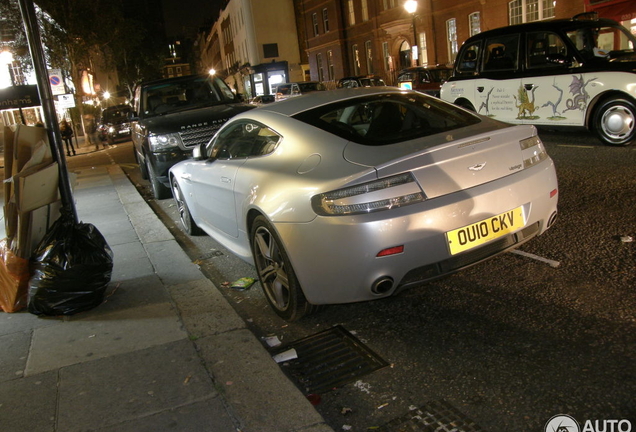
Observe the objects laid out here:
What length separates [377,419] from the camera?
279 cm

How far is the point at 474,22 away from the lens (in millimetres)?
28547

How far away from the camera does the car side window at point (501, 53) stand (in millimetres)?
10156

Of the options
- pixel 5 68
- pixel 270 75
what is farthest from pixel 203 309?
pixel 270 75

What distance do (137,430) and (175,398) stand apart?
0.98 ft

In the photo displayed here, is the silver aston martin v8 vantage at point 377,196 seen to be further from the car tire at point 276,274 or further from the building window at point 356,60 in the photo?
the building window at point 356,60

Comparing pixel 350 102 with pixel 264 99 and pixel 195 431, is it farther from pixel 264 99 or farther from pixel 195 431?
pixel 264 99

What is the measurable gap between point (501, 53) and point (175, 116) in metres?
6.19

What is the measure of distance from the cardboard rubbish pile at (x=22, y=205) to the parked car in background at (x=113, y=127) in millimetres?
25131

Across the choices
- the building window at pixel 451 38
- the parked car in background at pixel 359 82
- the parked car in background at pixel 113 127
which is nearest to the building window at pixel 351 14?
the building window at pixel 451 38

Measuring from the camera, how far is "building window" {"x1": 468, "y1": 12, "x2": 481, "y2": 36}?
28188 millimetres

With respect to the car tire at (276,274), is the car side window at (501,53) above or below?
above

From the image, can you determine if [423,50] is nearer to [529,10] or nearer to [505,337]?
[529,10]

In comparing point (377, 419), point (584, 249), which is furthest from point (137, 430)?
point (584, 249)

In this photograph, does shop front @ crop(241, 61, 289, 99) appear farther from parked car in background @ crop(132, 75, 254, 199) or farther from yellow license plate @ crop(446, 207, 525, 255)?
yellow license plate @ crop(446, 207, 525, 255)
